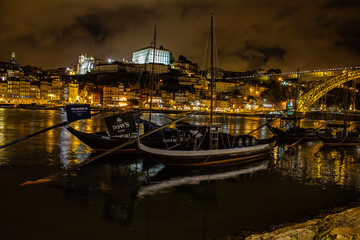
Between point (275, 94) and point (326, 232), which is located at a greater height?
point (275, 94)

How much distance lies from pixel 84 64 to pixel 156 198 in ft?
435

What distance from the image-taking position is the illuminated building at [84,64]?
124 meters

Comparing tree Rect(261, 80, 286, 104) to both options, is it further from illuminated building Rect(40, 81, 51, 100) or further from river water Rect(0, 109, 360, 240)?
river water Rect(0, 109, 360, 240)

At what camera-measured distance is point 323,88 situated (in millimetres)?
51688

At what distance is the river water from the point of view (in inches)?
222

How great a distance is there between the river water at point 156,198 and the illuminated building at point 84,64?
12080cm

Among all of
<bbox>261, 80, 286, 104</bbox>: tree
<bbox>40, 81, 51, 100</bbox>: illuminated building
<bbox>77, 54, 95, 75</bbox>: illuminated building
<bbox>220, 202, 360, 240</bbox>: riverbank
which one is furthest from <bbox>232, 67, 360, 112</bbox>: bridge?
<bbox>77, 54, 95, 75</bbox>: illuminated building

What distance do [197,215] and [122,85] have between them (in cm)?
8815

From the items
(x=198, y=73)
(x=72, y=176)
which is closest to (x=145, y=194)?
(x=72, y=176)

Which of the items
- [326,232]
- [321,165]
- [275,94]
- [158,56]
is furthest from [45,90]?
[326,232]

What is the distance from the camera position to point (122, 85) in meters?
90.6

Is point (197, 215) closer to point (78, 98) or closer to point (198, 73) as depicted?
point (78, 98)

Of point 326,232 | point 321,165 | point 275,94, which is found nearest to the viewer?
point 326,232

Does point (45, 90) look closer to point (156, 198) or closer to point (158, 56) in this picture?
point (158, 56)
